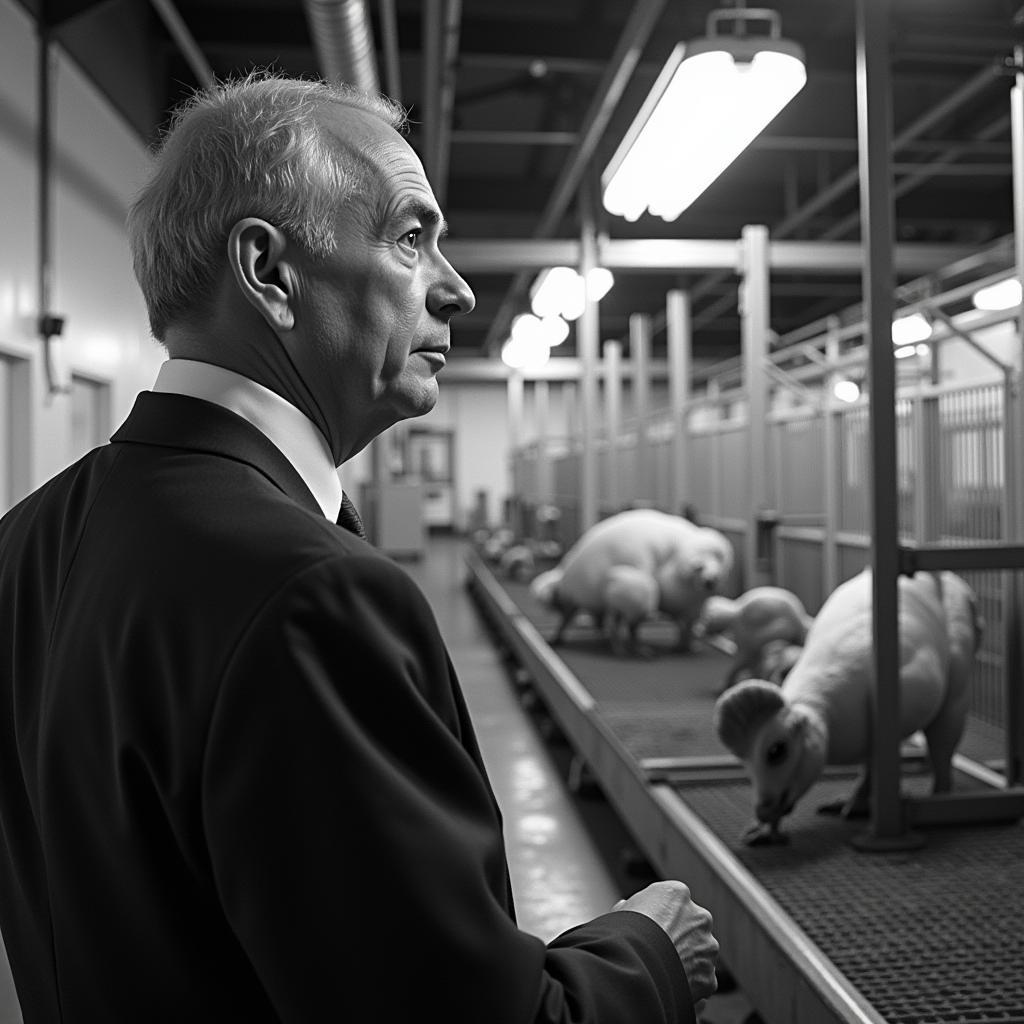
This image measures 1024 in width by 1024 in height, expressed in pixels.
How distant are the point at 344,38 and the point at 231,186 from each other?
424 cm

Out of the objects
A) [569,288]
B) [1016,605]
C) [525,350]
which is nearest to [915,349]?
[569,288]

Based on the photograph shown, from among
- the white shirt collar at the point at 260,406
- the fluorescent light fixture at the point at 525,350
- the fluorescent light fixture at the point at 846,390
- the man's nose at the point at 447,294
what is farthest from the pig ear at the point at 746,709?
the fluorescent light fixture at the point at 525,350

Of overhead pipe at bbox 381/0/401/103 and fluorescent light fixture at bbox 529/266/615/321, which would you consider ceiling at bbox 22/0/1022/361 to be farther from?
fluorescent light fixture at bbox 529/266/615/321

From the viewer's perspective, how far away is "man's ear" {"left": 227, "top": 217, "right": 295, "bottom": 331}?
3.34ft

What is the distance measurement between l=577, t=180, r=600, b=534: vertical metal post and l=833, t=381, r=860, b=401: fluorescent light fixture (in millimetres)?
1909

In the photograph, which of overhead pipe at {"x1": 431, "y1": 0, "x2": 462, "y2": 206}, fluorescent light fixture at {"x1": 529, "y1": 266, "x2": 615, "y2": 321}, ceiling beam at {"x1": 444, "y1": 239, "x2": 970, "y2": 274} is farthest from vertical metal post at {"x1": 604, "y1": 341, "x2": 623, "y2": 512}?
overhead pipe at {"x1": 431, "y1": 0, "x2": 462, "y2": 206}

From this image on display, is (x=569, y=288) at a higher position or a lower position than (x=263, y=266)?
higher

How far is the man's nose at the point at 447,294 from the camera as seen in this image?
118cm

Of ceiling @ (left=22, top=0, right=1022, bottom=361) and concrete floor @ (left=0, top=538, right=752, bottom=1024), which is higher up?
ceiling @ (left=22, top=0, right=1022, bottom=361)

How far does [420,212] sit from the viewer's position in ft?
3.71

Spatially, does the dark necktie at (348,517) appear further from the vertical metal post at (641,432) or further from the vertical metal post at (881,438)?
the vertical metal post at (641,432)

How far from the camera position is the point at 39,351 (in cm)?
535

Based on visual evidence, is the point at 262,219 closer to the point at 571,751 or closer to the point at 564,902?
the point at 564,902

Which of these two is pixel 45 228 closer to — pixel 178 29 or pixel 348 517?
pixel 178 29
